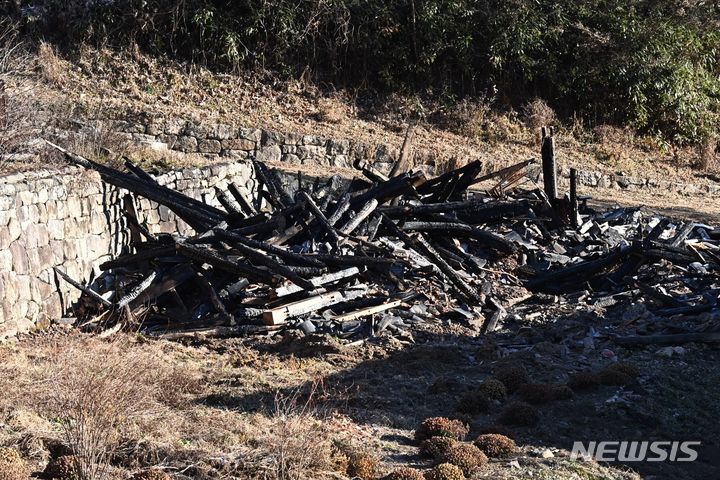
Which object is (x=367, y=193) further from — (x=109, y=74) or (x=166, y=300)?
(x=109, y=74)

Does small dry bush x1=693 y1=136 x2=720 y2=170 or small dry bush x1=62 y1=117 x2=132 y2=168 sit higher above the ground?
small dry bush x1=62 y1=117 x2=132 y2=168

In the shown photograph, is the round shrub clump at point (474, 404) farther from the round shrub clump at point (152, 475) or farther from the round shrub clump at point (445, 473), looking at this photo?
the round shrub clump at point (152, 475)

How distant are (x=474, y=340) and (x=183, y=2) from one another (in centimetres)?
1641

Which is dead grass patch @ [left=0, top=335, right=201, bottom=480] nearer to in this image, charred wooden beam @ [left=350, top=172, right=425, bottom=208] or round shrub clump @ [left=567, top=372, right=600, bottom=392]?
round shrub clump @ [left=567, top=372, right=600, bottom=392]

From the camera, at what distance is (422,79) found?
2605cm

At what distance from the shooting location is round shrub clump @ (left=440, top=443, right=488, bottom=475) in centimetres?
693

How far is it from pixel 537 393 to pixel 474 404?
0.64 meters

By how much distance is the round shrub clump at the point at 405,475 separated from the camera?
644cm

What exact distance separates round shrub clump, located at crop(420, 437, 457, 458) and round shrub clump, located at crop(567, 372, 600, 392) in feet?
6.94

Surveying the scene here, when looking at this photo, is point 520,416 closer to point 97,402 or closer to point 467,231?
point 97,402

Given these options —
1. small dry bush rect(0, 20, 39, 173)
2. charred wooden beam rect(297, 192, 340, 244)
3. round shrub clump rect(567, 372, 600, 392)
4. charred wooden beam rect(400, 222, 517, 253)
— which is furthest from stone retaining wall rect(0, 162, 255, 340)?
round shrub clump rect(567, 372, 600, 392)

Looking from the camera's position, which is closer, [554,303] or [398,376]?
[398,376]

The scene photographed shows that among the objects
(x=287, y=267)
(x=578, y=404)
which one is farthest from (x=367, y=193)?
(x=578, y=404)

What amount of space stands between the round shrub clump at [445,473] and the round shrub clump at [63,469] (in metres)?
2.42
